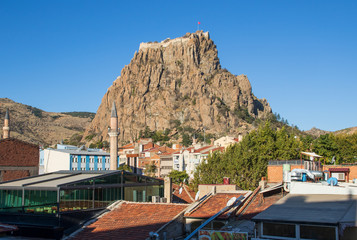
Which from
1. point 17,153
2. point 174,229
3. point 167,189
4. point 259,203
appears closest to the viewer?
point 174,229

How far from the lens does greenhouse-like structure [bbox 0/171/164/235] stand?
24984 mm

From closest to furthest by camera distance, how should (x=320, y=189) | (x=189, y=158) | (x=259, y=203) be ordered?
(x=320, y=189) < (x=259, y=203) < (x=189, y=158)

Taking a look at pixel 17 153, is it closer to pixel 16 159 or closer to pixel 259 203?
pixel 16 159

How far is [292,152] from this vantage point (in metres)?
61.2

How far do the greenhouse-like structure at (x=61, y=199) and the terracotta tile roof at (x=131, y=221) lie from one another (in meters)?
1.07

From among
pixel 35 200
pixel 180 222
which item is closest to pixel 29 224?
pixel 35 200

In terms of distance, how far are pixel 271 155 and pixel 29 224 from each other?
42.9 metres

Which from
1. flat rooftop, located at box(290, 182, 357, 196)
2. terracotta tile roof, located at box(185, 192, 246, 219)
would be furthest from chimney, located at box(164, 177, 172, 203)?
flat rooftop, located at box(290, 182, 357, 196)

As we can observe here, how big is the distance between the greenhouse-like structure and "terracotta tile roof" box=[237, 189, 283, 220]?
376 inches

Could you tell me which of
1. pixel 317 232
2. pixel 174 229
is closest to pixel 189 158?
pixel 174 229

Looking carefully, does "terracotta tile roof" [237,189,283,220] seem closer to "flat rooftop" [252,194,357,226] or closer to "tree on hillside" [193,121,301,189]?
"flat rooftop" [252,194,357,226]

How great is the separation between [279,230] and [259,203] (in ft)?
26.4

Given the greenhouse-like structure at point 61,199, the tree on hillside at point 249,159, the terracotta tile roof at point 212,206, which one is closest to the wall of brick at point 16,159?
the tree on hillside at point 249,159

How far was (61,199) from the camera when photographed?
1007 inches
